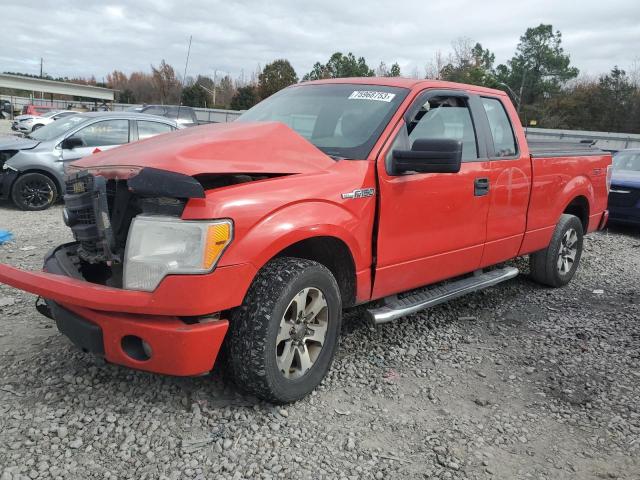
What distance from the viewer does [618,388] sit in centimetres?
362

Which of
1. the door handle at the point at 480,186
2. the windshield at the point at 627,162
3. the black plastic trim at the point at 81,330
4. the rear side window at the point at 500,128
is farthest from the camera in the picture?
the windshield at the point at 627,162

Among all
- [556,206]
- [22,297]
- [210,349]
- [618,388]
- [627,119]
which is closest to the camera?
[210,349]

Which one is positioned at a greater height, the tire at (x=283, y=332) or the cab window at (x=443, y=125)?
the cab window at (x=443, y=125)

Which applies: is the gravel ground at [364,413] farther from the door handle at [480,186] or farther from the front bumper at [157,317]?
the door handle at [480,186]

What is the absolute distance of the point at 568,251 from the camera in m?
5.89

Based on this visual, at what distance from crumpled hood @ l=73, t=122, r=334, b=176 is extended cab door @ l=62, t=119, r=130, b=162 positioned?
6.17 metres

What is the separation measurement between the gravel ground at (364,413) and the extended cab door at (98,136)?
16.4ft

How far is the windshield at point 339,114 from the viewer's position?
11.9 feet

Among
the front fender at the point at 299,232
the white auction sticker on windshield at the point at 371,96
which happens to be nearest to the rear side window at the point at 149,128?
the white auction sticker on windshield at the point at 371,96

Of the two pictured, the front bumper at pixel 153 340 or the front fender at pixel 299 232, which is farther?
the front fender at pixel 299 232

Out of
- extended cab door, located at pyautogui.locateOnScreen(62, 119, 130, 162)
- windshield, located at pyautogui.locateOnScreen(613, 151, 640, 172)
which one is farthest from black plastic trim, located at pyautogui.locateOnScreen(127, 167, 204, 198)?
windshield, located at pyautogui.locateOnScreen(613, 151, 640, 172)

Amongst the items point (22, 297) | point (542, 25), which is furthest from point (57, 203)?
point (542, 25)

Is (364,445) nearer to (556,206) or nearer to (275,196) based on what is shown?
(275,196)

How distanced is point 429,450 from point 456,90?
278cm
